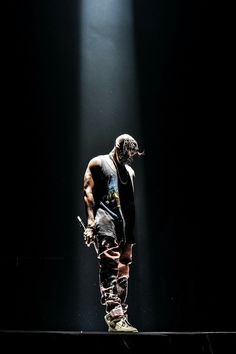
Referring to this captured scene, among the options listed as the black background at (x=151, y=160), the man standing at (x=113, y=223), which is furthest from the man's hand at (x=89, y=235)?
the black background at (x=151, y=160)

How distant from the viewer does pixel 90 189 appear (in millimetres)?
3865

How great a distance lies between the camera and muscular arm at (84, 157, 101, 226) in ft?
12.4

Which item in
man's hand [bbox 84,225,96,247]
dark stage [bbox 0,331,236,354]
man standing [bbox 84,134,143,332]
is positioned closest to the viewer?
dark stage [bbox 0,331,236,354]

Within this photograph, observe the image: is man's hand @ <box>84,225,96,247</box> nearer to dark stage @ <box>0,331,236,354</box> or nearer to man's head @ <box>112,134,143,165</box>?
man's head @ <box>112,134,143,165</box>

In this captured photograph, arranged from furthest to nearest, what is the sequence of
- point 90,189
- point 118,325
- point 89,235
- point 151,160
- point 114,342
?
point 151,160, point 90,189, point 89,235, point 118,325, point 114,342

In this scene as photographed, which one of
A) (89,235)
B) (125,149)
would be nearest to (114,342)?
(89,235)

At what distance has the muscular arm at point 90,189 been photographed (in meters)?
3.77

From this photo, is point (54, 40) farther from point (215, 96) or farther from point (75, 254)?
point (75, 254)

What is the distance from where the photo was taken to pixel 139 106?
5.70 meters

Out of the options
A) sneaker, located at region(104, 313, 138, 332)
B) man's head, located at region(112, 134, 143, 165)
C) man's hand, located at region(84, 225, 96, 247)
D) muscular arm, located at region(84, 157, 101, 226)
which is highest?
man's head, located at region(112, 134, 143, 165)

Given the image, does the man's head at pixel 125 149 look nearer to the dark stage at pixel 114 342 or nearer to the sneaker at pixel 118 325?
the sneaker at pixel 118 325

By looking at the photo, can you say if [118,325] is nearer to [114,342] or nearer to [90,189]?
[114,342]

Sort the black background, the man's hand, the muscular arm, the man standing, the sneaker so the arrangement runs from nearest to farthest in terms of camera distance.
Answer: the sneaker < the man standing < the man's hand < the muscular arm < the black background

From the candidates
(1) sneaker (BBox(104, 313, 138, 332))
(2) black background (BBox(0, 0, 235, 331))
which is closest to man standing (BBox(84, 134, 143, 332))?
(1) sneaker (BBox(104, 313, 138, 332))
